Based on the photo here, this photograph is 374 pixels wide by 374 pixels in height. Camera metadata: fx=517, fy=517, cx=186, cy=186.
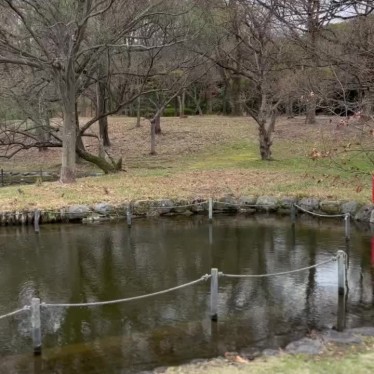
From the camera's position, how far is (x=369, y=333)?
6.74m

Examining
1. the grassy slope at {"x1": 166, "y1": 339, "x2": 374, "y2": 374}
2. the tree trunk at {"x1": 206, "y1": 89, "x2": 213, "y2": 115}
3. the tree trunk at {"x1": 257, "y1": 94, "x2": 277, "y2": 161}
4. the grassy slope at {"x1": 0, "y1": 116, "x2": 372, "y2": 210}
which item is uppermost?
the tree trunk at {"x1": 206, "y1": 89, "x2": 213, "y2": 115}

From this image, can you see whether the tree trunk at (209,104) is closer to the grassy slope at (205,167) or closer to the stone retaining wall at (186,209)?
the grassy slope at (205,167)

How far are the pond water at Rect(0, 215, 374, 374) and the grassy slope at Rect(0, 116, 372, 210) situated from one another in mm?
1931

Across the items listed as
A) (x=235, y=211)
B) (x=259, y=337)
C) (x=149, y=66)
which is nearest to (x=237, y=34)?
(x=149, y=66)

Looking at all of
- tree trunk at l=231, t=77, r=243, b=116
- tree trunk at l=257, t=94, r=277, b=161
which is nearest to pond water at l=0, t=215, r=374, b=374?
tree trunk at l=257, t=94, r=277, b=161

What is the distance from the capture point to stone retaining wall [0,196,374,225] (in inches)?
562

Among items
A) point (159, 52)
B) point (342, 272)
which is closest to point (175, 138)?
point (159, 52)

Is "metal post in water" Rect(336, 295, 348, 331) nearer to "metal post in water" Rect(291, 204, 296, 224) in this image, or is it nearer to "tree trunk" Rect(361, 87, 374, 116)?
"tree trunk" Rect(361, 87, 374, 116)

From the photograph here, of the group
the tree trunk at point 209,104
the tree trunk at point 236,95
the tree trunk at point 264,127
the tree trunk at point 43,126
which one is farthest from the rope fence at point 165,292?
the tree trunk at point 209,104

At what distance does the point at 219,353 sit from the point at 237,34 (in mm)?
18891

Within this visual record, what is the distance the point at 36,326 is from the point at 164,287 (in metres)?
3.18

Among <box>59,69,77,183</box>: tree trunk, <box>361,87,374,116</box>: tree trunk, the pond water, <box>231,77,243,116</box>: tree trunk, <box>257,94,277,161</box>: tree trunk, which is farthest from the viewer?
<box>231,77,243,116</box>: tree trunk

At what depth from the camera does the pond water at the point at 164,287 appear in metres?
6.57

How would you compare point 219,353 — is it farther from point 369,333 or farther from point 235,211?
point 235,211
